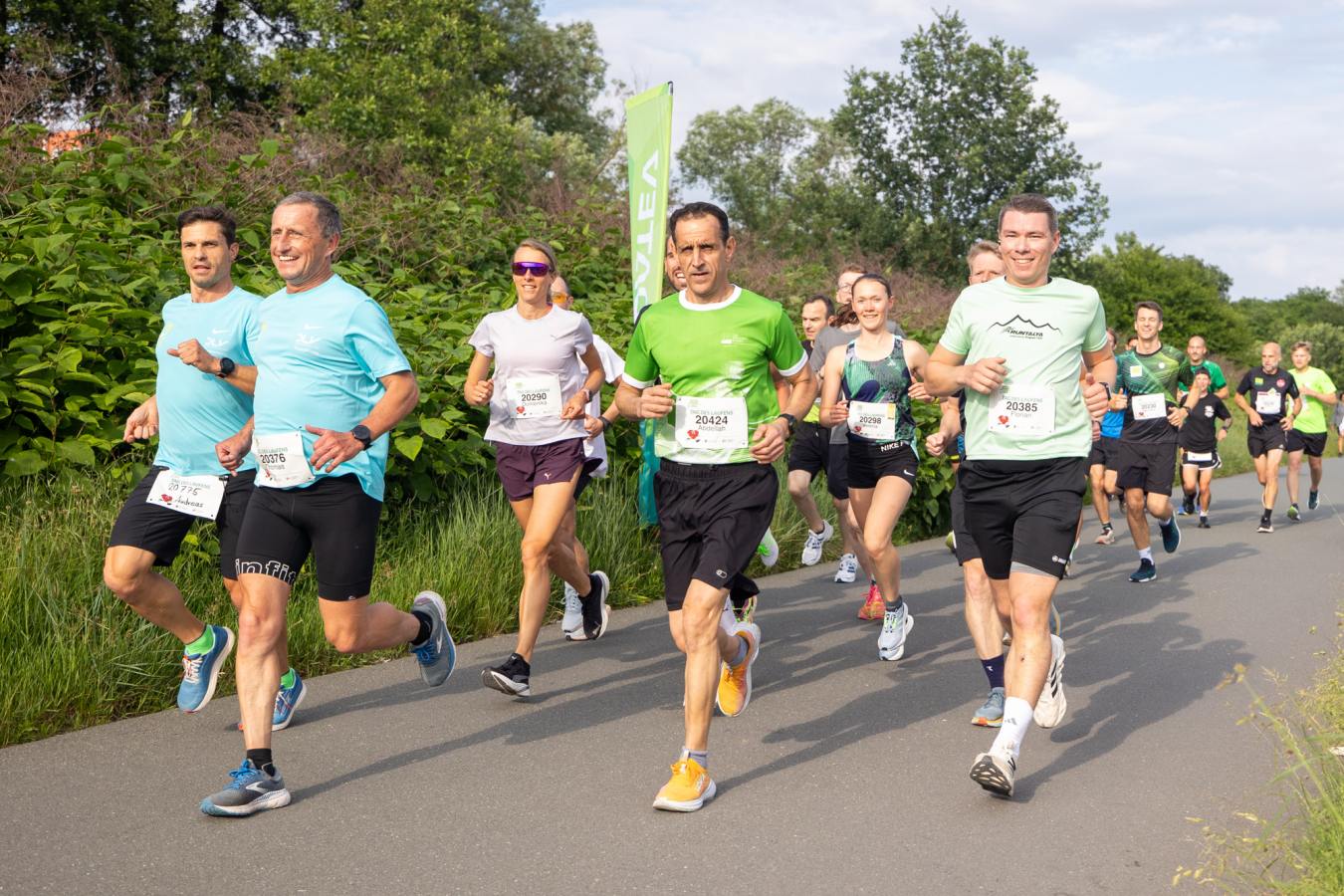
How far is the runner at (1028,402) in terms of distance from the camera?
5355 mm

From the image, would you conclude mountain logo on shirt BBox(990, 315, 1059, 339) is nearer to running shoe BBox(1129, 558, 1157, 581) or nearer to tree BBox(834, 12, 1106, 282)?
running shoe BBox(1129, 558, 1157, 581)

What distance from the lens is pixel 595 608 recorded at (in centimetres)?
829

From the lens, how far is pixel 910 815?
195 inches

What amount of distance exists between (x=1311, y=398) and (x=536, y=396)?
14.2 meters

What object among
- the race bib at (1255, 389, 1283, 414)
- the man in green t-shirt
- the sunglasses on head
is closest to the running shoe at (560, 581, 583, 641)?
the sunglasses on head

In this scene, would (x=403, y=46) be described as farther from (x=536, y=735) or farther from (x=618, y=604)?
(x=536, y=735)

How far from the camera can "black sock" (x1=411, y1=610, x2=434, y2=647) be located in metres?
6.10

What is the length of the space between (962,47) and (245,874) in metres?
54.0

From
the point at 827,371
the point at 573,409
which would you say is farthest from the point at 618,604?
the point at 573,409

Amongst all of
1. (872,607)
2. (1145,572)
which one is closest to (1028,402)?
(872,607)

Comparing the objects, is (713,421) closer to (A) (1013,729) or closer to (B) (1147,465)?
(A) (1013,729)

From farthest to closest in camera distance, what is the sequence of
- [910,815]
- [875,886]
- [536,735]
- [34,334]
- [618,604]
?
[618,604] → [34,334] → [536,735] → [910,815] → [875,886]

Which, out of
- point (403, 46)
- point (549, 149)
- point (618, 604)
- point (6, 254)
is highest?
point (403, 46)

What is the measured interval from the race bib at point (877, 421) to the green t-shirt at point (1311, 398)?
11519 millimetres
